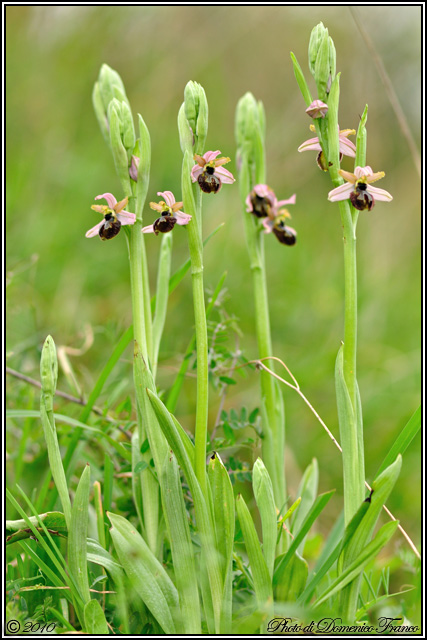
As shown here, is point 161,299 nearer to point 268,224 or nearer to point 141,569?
point 268,224

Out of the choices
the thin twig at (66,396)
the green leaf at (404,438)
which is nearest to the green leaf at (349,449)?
the green leaf at (404,438)

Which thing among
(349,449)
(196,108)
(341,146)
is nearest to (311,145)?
(341,146)

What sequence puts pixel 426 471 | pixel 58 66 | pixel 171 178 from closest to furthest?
pixel 426 471 → pixel 171 178 → pixel 58 66

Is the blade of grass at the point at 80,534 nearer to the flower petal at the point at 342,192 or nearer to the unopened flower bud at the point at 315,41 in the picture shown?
the flower petal at the point at 342,192

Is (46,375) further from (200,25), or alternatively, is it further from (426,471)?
(200,25)

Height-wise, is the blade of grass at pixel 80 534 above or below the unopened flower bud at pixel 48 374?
below

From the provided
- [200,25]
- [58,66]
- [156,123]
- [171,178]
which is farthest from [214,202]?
[200,25]

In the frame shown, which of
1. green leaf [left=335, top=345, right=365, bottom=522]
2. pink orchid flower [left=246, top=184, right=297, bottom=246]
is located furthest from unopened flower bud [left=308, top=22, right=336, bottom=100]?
green leaf [left=335, top=345, right=365, bottom=522]
